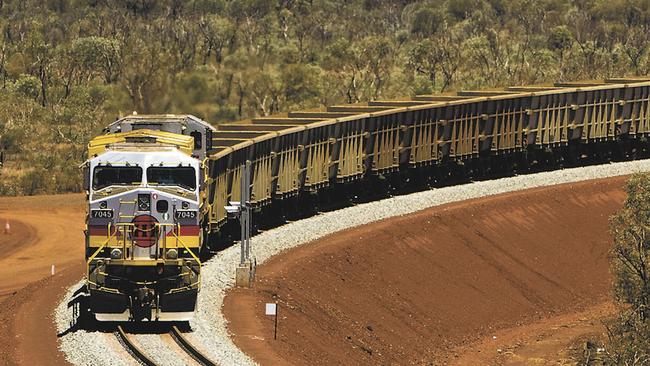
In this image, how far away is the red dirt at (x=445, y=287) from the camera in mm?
36156

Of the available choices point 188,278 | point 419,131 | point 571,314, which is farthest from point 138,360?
point 419,131

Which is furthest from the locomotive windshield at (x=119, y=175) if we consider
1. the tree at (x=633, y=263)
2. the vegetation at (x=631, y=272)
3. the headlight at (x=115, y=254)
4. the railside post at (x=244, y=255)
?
the tree at (x=633, y=263)

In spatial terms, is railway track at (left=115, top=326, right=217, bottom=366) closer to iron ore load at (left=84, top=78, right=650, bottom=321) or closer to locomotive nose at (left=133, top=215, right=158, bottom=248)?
iron ore load at (left=84, top=78, right=650, bottom=321)

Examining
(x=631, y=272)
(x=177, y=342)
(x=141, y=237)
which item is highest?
(x=141, y=237)

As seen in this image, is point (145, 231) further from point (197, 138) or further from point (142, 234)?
point (197, 138)

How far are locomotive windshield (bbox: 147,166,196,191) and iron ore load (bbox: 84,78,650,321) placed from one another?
0.09 feet

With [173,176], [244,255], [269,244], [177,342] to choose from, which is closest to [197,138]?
[173,176]

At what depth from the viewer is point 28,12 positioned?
14275 centimetres

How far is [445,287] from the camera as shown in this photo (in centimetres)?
4712

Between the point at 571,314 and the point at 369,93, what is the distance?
2112 inches

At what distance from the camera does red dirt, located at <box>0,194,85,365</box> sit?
98.7 ft

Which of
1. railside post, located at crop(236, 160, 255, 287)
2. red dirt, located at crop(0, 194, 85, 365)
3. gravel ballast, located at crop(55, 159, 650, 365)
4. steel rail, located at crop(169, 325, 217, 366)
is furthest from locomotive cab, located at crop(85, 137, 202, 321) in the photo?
railside post, located at crop(236, 160, 255, 287)

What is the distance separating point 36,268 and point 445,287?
47.4 ft

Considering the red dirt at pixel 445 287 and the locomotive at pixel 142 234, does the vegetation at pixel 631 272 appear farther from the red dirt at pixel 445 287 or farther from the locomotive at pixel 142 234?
the locomotive at pixel 142 234
